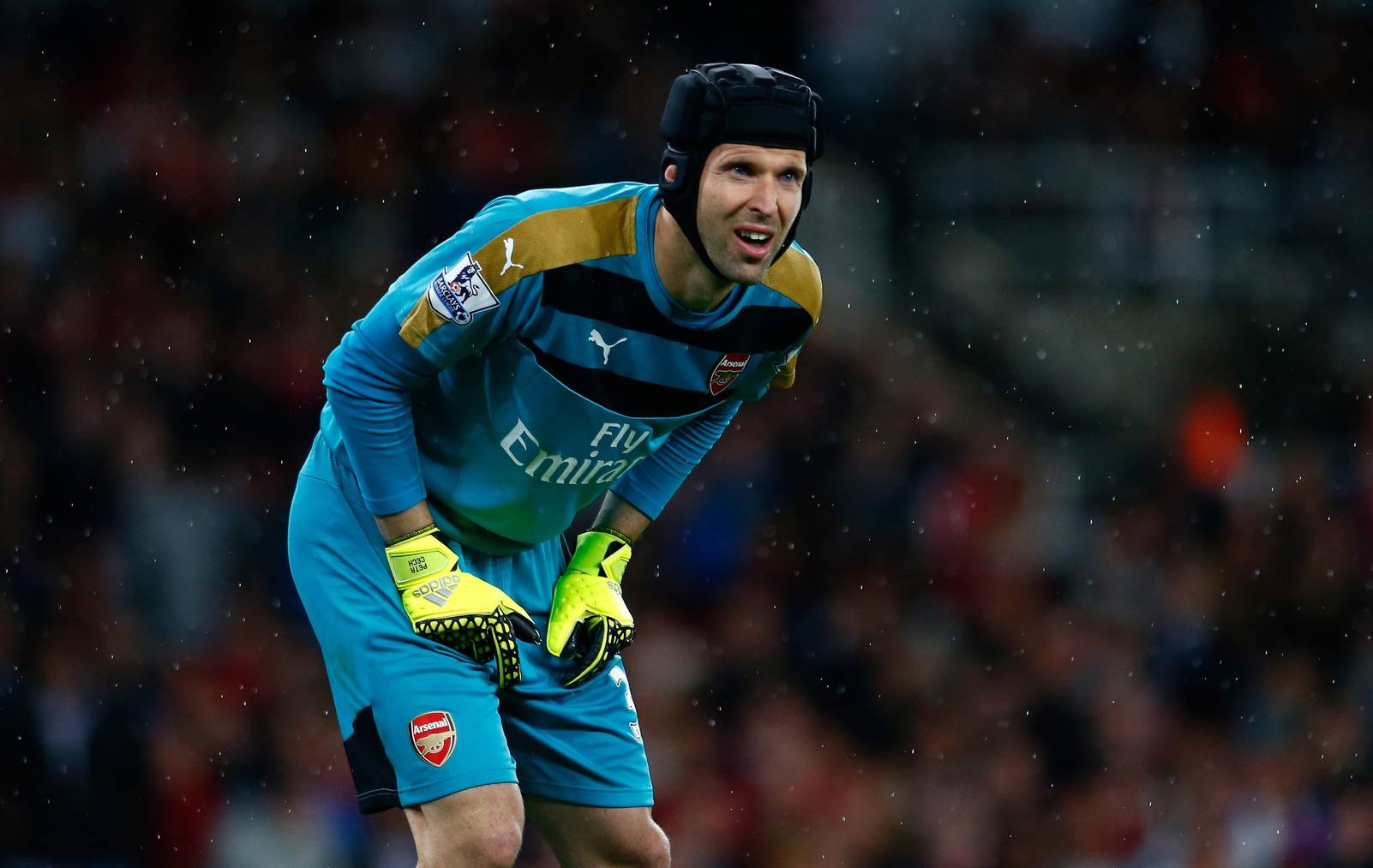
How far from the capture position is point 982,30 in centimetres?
1095

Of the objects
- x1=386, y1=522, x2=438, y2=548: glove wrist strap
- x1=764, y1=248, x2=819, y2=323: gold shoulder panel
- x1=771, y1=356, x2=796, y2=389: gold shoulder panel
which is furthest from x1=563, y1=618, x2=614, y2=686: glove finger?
x1=764, y1=248, x2=819, y2=323: gold shoulder panel

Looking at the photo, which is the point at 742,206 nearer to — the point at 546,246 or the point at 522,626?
the point at 546,246

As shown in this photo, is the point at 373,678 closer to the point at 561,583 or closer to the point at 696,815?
the point at 561,583

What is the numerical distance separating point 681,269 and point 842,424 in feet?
18.8

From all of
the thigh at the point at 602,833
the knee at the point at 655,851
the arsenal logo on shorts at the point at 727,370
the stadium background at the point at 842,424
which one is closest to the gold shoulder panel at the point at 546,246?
the arsenal logo on shorts at the point at 727,370

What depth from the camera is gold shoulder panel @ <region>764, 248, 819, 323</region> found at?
4.02 metres

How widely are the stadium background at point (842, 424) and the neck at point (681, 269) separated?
4.22m

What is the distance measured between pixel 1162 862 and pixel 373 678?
5.32m

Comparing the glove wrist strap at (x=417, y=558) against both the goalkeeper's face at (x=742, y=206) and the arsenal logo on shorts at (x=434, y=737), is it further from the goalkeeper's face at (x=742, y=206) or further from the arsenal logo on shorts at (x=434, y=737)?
the goalkeeper's face at (x=742, y=206)

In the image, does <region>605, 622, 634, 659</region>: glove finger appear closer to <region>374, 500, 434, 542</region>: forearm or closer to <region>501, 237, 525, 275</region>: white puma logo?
<region>374, 500, 434, 542</region>: forearm

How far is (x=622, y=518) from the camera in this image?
448 cm

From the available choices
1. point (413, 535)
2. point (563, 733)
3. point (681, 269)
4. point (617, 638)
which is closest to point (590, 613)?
point (617, 638)

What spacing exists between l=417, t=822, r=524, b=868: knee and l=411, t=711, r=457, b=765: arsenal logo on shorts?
0.14 m

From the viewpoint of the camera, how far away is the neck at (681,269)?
3.81m
